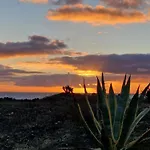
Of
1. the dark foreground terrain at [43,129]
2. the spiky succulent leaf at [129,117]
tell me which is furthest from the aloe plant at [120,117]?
the dark foreground terrain at [43,129]

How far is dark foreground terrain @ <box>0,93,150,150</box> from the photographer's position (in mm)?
12375

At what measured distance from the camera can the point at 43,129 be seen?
14.0m

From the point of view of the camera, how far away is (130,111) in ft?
25.2

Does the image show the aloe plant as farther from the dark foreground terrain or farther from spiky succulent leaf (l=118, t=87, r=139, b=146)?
the dark foreground terrain

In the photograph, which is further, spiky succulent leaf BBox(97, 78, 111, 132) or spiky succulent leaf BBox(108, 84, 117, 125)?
spiky succulent leaf BBox(108, 84, 117, 125)

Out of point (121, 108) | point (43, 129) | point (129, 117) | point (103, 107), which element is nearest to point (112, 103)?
point (121, 108)

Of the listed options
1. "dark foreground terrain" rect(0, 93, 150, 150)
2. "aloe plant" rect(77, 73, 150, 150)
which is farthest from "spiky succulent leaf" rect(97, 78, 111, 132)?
"dark foreground terrain" rect(0, 93, 150, 150)

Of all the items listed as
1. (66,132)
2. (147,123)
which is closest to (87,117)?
(66,132)

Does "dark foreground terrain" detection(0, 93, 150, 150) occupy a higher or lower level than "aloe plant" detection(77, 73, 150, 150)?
lower

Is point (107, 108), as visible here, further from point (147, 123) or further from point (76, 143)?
point (147, 123)

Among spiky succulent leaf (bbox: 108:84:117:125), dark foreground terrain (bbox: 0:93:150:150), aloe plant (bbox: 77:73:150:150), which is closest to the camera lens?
aloe plant (bbox: 77:73:150:150)

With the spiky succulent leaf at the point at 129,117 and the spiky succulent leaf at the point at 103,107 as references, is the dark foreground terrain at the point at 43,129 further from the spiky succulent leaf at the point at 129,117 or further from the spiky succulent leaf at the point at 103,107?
the spiky succulent leaf at the point at 129,117

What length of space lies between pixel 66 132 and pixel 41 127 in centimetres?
126

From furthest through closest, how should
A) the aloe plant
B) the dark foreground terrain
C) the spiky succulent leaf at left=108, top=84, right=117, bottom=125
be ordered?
the dark foreground terrain < the spiky succulent leaf at left=108, top=84, right=117, bottom=125 < the aloe plant
